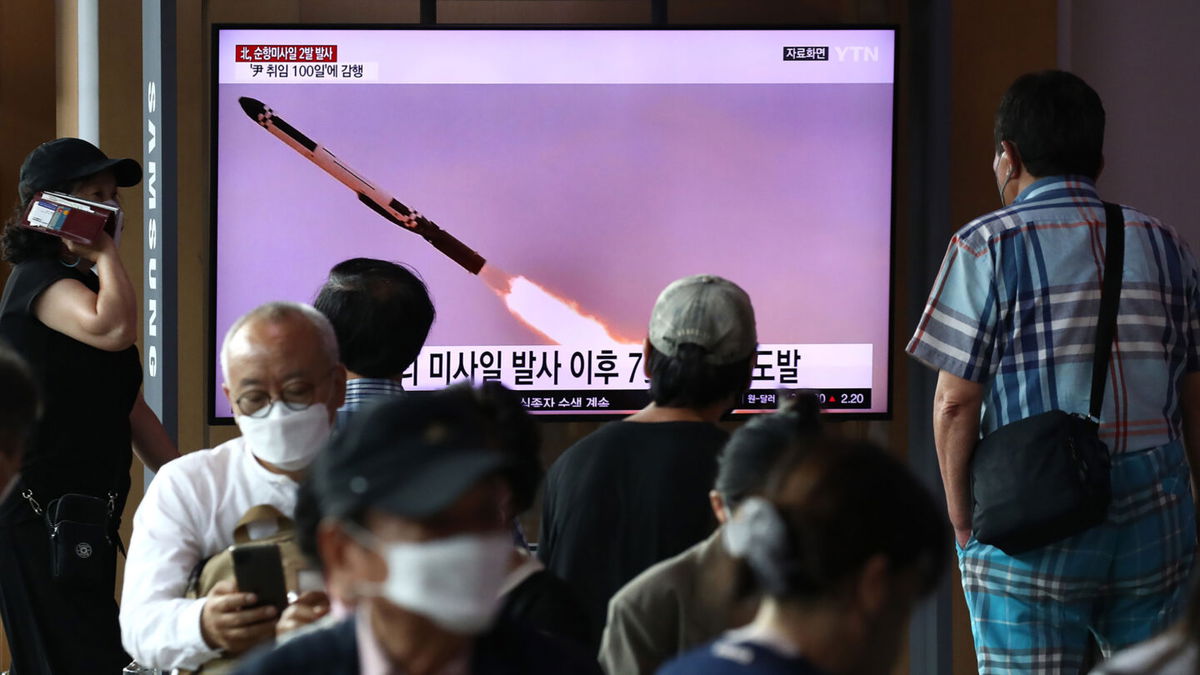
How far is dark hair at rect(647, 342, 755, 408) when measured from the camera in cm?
220

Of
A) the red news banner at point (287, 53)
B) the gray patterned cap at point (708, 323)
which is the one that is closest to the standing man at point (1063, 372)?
the gray patterned cap at point (708, 323)

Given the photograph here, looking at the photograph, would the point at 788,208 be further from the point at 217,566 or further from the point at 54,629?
the point at 217,566

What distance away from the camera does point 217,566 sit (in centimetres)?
185

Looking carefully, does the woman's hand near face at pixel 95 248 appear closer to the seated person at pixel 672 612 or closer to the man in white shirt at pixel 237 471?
the man in white shirt at pixel 237 471

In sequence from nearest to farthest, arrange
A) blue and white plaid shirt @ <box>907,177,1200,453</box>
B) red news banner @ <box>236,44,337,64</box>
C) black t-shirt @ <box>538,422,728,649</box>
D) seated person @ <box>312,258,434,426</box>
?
black t-shirt @ <box>538,422,728,649</box>
seated person @ <box>312,258,434,426</box>
blue and white plaid shirt @ <box>907,177,1200,453</box>
red news banner @ <box>236,44,337,64</box>

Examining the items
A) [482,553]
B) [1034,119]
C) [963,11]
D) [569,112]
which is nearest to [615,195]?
[569,112]

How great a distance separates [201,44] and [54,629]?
1.98 m

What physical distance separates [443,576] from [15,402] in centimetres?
64

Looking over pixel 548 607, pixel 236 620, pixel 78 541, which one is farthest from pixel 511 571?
pixel 78 541

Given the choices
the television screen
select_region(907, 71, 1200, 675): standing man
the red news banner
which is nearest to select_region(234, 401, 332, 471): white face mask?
select_region(907, 71, 1200, 675): standing man

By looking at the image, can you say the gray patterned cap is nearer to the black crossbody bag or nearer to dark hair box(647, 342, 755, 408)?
dark hair box(647, 342, 755, 408)

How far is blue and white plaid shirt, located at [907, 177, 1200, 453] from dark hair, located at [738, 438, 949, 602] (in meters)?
1.49

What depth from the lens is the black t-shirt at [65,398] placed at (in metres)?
3.11

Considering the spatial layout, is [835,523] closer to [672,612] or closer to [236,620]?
[672,612]
